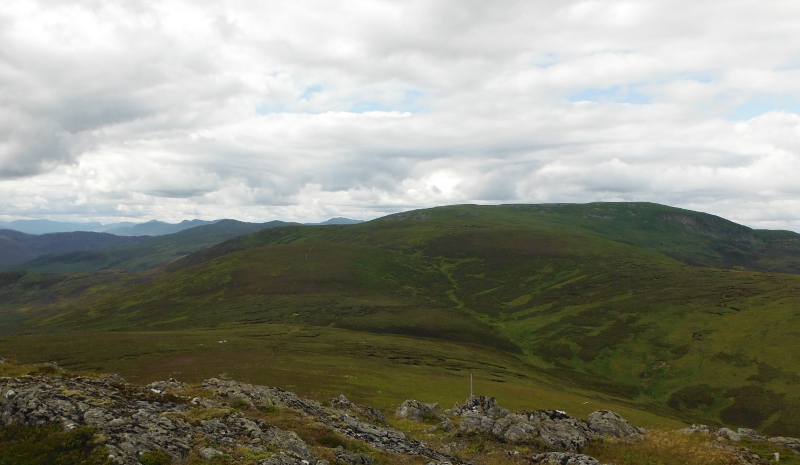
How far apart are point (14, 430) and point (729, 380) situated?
163 meters

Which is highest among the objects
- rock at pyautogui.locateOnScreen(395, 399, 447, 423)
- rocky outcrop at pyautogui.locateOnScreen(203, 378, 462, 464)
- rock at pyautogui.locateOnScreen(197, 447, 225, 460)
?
rock at pyautogui.locateOnScreen(197, 447, 225, 460)

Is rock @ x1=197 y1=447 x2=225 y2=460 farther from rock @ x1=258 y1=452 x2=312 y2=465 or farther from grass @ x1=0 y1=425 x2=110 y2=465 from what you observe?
grass @ x1=0 y1=425 x2=110 y2=465

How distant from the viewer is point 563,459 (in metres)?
26.7

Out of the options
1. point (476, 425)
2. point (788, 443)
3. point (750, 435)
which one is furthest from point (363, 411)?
point (788, 443)

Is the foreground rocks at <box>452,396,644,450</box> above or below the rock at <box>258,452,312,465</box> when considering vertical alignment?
below

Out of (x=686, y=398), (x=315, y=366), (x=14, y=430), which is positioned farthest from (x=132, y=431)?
(x=686, y=398)

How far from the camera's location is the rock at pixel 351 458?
73.5 ft

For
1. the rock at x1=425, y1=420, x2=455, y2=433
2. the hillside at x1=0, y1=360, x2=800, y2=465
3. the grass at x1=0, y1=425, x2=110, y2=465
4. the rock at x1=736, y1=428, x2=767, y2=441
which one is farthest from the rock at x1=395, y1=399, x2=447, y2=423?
the grass at x1=0, y1=425, x2=110, y2=465

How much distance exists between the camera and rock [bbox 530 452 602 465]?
26.1 metres

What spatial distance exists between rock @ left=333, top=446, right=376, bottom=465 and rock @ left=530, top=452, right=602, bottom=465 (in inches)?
438

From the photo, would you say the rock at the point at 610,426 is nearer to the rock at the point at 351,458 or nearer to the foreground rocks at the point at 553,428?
the foreground rocks at the point at 553,428

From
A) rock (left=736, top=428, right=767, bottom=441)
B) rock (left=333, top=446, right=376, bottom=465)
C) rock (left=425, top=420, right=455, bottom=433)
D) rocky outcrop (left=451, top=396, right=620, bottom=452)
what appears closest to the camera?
rock (left=333, top=446, right=376, bottom=465)

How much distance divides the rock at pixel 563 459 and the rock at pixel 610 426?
9029 mm

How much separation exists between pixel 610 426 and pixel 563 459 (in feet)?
35.2
